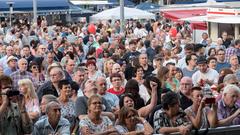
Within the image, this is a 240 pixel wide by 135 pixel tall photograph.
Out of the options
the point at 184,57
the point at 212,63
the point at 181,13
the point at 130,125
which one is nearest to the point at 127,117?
the point at 130,125

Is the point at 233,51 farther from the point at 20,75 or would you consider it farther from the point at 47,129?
the point at 47,129

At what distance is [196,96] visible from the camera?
964 centimetres

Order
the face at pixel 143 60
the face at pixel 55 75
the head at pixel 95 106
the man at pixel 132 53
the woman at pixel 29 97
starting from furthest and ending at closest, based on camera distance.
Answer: the man at pixel 132 53 < the face at pixel 143 60 < the face at pixel 55 75 < the woman at pixel 29 97 < the head at pixel 95 106

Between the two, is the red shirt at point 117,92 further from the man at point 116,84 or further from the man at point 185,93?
the man at point 185,93

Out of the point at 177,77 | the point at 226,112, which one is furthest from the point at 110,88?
the point at 226,112

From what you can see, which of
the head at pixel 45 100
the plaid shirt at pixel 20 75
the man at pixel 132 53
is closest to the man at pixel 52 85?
the head at pixel 45 100

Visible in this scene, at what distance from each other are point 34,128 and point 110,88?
3396 mm

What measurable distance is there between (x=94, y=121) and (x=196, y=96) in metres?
1.70

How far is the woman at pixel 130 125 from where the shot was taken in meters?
8.45

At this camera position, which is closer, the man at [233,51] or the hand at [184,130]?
the hand at [184,130]

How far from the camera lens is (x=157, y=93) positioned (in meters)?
10.4

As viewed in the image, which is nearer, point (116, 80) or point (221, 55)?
point (116, 80)

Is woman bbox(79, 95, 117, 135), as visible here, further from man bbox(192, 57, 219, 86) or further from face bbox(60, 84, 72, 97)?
man bbox(192, 57, 219, 86)

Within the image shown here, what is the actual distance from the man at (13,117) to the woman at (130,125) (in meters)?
1.05
